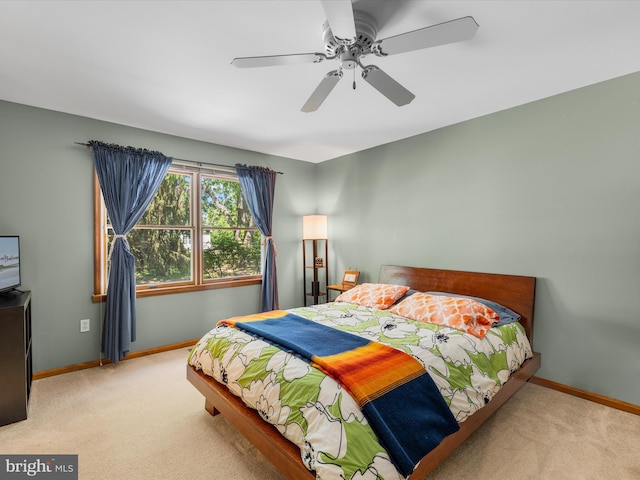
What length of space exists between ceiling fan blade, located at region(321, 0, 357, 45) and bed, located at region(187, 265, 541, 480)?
190 centimetres

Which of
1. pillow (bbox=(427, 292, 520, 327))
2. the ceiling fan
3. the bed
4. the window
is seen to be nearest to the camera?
the ceiling fan

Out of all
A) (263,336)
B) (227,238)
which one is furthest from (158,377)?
(227,238)

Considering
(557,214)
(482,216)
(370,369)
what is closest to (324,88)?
(370,369)

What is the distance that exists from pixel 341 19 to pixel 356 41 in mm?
362

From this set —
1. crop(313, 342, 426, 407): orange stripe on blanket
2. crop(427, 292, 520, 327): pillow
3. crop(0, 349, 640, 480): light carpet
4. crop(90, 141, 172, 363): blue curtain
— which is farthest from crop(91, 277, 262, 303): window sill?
crop(427, 292, 520, 327): pillow

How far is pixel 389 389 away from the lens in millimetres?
1661

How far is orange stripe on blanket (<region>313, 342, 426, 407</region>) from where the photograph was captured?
1.61m

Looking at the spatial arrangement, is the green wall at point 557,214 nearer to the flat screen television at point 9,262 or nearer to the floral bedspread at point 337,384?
the floral bedspread at point 337,384

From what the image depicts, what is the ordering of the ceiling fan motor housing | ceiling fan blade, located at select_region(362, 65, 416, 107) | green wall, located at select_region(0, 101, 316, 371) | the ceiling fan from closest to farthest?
the ceiling fan < the ceiling fan motor housing < ceiling fan blade, located at select_region(362, 65, 416, 107) < green wall, located at select_region(0, 101, 316, 371)

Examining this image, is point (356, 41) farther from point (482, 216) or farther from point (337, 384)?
point (482, 216)

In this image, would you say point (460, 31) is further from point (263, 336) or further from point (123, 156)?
point (123, 156)

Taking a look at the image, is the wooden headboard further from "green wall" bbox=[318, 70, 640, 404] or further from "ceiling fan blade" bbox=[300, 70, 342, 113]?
"ceiling fan blade" bbox=[300, 70, 342, 113]

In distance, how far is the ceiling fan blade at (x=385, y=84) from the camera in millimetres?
1908

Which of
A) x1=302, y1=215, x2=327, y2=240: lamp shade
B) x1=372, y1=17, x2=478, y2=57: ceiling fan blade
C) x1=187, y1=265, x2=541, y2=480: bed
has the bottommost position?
x1=187, y1=265, x2=541, y2=480: bed
